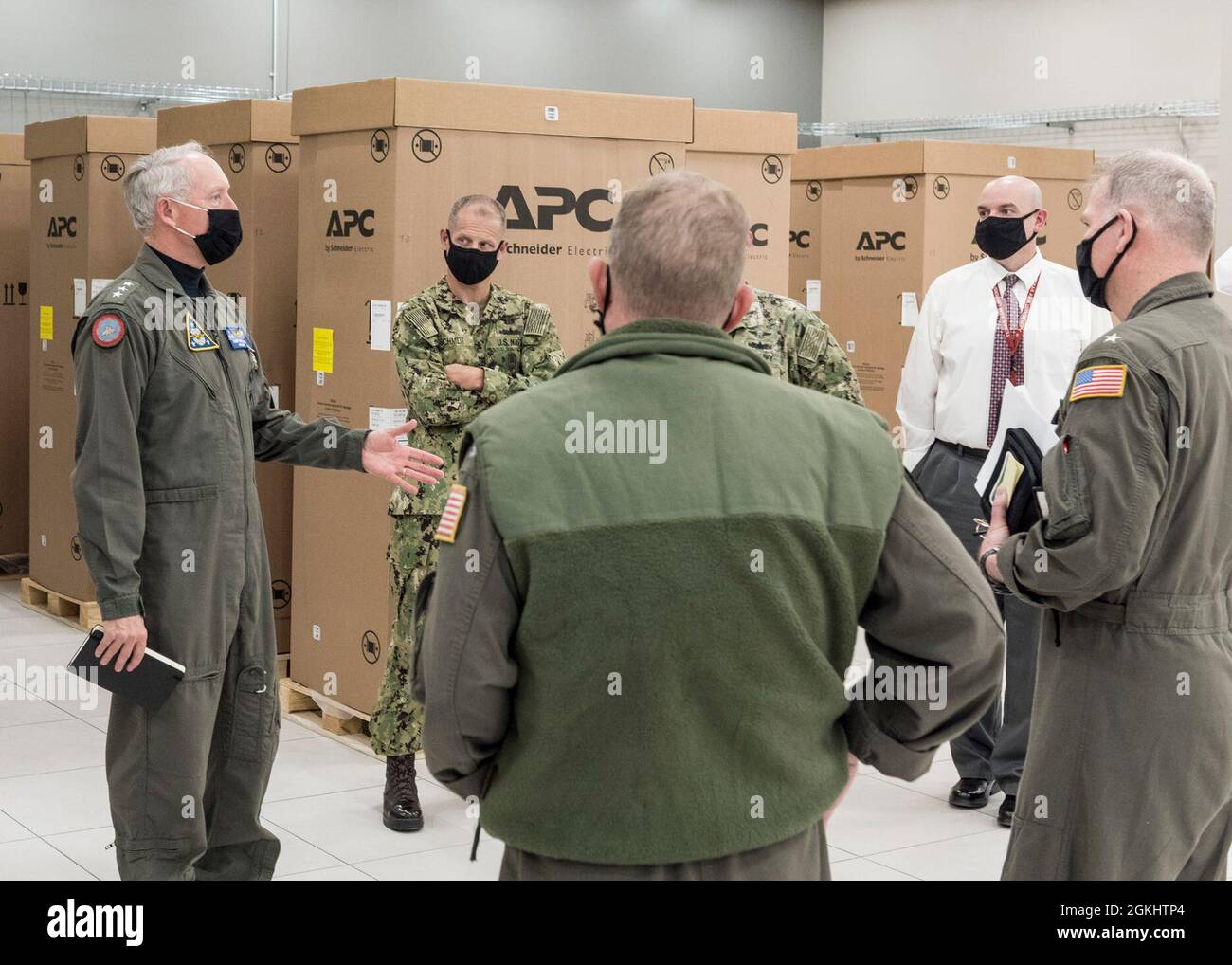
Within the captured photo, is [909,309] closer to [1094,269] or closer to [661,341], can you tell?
[1094,269]

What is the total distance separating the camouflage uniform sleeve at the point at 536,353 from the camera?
4.18 metres

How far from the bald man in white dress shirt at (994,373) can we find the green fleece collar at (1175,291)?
185 centimetres

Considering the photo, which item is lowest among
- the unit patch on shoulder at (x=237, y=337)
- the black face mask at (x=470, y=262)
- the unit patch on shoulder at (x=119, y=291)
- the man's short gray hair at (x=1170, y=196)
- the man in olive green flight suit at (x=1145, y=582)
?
the man in olive green flight suit at (x=1145, y=582)

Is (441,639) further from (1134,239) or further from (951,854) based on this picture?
(951,854)

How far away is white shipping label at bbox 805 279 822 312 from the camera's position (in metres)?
7.32

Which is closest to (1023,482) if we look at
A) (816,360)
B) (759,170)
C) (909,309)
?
(816,360)

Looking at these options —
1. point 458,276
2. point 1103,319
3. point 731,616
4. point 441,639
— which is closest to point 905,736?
point 731,616

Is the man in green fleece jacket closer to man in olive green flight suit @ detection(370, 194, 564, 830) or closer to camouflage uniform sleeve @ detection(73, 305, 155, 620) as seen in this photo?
camouflage uniform sleeve @ detection(73, 305, 155, 620)

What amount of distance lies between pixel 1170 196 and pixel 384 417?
9.27ft

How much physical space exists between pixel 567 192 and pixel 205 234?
1821mm

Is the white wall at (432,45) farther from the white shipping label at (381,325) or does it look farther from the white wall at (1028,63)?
the white shipping label at (381,325)

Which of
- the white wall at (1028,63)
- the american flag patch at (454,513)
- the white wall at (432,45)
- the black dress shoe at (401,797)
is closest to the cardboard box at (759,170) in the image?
the black dress shoe at (401,797)

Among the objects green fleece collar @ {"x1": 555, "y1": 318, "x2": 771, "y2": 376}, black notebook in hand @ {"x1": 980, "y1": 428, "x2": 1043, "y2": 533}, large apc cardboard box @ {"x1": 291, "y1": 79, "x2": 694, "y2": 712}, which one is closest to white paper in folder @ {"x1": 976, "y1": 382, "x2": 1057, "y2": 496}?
black notebook in hand @ {"x1": 980, "y1": 428, "x2": 1043, "y2": 533}

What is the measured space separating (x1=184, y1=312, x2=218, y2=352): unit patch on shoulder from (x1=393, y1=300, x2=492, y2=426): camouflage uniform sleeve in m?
1.03
